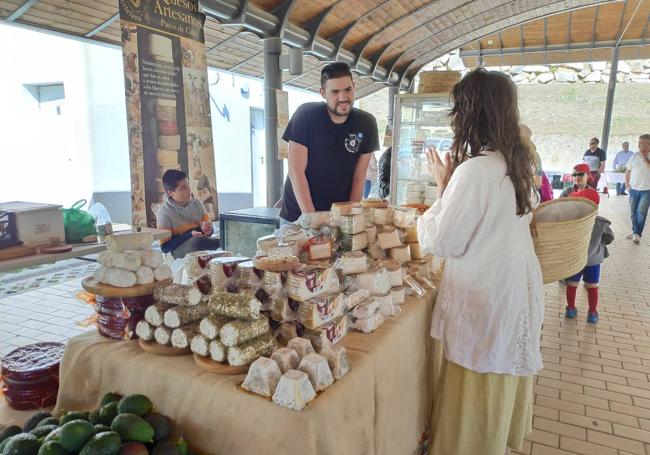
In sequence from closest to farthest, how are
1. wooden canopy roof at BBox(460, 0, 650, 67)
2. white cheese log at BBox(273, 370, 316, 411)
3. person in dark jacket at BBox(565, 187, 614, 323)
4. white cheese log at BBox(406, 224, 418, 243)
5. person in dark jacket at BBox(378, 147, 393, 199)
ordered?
white cheese log at BBox(273, 370, 316, 411) → white cheese log at BBox(406, 224, 418, 243) → person in dark jacket at BBox(565, 187, 614, 323) → person in dark jacket at BBox(378, 147, 393, 199) → wooden canopy roof at BBox(460, 0, 650, 67)

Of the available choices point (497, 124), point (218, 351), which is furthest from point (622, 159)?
point (218, 351)

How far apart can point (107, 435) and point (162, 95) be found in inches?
103

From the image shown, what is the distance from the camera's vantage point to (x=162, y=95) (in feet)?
10.3

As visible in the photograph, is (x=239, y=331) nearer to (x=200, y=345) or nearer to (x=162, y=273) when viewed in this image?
(x=200, y=345)

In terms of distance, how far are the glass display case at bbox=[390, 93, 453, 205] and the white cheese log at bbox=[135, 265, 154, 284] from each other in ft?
11.4

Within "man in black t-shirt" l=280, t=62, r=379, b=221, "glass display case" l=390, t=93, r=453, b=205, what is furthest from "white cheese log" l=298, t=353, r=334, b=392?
"glass display case" l=390, t=93, r=453, b=205

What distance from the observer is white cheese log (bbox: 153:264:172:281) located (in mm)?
1465

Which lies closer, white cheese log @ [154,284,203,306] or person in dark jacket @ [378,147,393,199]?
white cheese log @ [154,284,203,306]

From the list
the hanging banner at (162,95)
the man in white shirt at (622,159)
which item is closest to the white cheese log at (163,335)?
the hanging banner at (162,95)

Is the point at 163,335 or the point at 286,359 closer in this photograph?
the point at 286,359

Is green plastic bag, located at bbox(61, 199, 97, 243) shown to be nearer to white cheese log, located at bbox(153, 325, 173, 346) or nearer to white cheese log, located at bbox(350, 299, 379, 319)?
white cheese log, located at bbox(153, 325, 173, 346)

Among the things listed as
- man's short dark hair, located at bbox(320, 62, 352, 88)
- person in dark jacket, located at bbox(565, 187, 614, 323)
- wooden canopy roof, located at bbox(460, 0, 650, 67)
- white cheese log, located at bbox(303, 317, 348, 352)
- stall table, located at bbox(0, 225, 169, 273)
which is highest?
wooden canopy roof, located at bbox(460, 0, 650, 67)

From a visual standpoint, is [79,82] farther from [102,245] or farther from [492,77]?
[492,77]

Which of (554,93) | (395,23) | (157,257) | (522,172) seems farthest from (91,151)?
(554,93)
